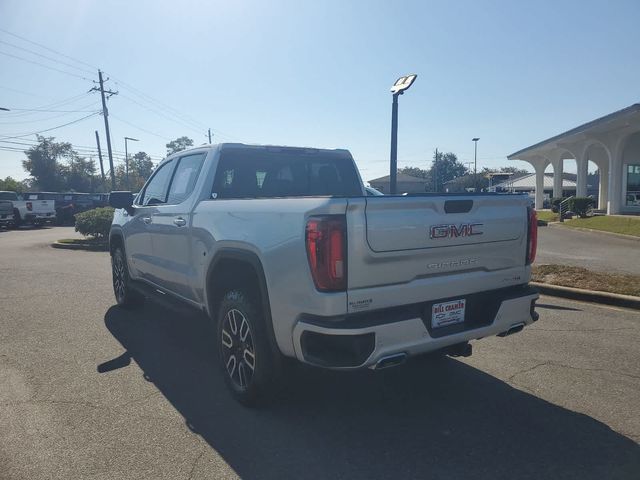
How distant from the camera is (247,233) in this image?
3459 millimetres

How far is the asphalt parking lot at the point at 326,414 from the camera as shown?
285cm

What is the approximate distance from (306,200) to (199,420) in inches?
68.0

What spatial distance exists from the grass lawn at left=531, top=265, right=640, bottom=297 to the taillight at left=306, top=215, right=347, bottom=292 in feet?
18.4

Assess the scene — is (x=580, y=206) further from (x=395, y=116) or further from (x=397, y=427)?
(x=397, y=427)

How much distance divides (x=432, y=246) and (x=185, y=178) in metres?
2.82

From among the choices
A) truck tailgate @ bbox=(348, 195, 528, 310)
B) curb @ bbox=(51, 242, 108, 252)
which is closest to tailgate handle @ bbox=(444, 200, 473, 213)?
truck tailgate @ bbox=(348, 195, 528, 310)

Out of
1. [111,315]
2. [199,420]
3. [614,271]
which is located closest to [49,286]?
[111,315]

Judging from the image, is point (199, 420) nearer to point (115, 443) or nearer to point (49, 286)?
point (115, 443)

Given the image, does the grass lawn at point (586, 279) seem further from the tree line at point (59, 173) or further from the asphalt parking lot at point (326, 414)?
the tree line at point (59, 173)

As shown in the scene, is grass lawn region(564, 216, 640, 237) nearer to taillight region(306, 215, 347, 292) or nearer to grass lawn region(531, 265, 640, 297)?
grass lawn region(531, 265, 640, 297)

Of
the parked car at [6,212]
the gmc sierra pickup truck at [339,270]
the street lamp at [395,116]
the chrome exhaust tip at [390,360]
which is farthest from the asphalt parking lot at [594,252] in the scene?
the parked car at [6,212]

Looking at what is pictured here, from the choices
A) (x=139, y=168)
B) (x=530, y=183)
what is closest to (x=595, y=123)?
(x=530, y=183)

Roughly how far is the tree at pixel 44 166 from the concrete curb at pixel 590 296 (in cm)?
9146

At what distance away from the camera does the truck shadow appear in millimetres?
2809
